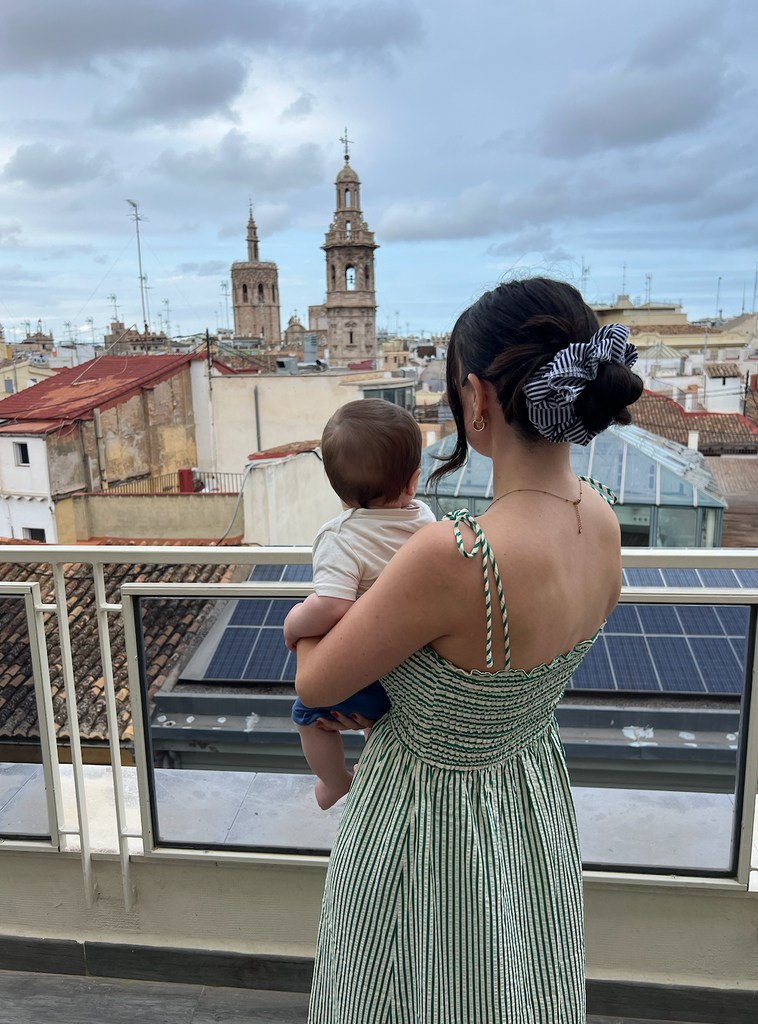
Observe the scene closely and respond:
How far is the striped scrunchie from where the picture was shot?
98 centimetres

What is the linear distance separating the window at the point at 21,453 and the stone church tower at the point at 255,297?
242ft

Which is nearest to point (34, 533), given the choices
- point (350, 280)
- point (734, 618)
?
point (734, 618)

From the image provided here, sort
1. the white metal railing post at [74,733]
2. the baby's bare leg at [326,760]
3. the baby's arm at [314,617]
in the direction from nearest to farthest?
1. the baby's arm at [314,617]
2. the baby's bare leg at [326,760]
3. the white metal railing post at [74,733]

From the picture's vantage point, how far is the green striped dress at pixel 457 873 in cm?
121

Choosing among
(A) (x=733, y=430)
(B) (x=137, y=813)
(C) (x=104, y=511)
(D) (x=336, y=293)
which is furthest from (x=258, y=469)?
(D) (x=336, y=293)

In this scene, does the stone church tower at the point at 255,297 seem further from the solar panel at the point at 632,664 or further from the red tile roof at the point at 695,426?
the solar panel at the point at 632,664

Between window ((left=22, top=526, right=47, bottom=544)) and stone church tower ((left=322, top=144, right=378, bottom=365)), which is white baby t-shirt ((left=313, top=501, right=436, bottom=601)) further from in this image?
stone church tower ((left=322, top=144, right=378, bottom=365))

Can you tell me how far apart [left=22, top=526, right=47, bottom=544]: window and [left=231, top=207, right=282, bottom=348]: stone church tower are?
7429 cm

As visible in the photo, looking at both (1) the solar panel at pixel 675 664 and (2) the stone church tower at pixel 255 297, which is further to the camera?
(2) the stone church tower at pixel 255 297

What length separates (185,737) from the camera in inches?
83.4

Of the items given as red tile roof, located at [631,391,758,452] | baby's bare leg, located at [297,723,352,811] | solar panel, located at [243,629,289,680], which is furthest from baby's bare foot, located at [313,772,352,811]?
red tile roof, located at [631,391,758,452]

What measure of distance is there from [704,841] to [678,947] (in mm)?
283

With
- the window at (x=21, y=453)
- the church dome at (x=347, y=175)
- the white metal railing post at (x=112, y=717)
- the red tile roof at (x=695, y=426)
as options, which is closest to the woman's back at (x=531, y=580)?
the white metal railing post at (x=112, y=717)

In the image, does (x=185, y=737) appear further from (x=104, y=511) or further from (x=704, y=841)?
(x=104, y=511)
